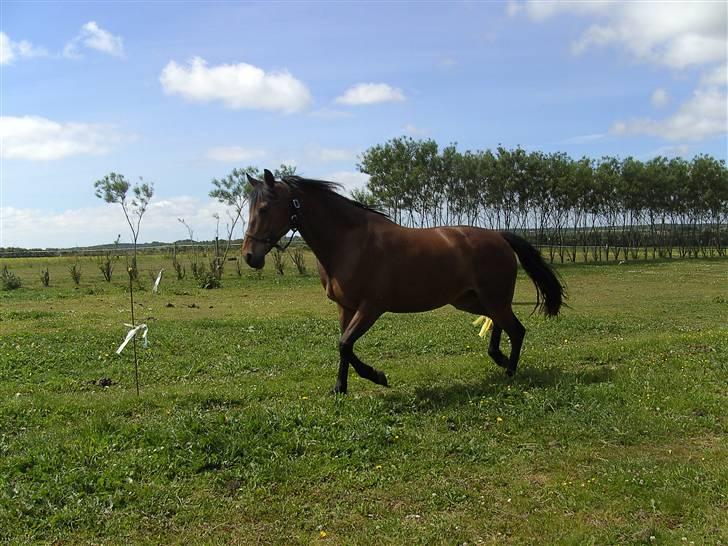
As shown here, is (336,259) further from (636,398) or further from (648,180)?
(648,180)

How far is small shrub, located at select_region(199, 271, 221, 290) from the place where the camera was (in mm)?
28312

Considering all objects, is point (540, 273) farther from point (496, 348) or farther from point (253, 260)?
point (253, 260)

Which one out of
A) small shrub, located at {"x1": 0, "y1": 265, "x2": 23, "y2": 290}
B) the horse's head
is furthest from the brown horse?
small shrub, located at {"x1": 0, "y1": 265, "x2": 23, "y2": 290}

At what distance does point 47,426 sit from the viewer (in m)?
6.16

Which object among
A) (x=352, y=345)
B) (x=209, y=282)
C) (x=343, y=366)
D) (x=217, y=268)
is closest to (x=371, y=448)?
(x=352, y=345)

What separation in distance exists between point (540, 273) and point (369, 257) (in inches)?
121

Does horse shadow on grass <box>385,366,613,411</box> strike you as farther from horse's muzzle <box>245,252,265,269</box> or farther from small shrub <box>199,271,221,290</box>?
small shrub <box>199,271,221,290</box>

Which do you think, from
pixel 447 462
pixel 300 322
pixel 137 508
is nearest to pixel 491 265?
pixel 447 462

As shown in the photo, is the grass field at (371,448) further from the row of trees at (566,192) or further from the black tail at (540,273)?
the row of trees at (566,192)

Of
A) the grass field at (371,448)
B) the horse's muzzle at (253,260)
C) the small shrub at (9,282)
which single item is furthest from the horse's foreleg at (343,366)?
the small shrub at (9,282)

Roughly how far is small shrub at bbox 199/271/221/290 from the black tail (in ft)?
71.8

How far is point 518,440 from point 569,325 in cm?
793

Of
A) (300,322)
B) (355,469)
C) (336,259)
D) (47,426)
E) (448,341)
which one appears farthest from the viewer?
(300,322)

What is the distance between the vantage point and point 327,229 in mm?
6930
